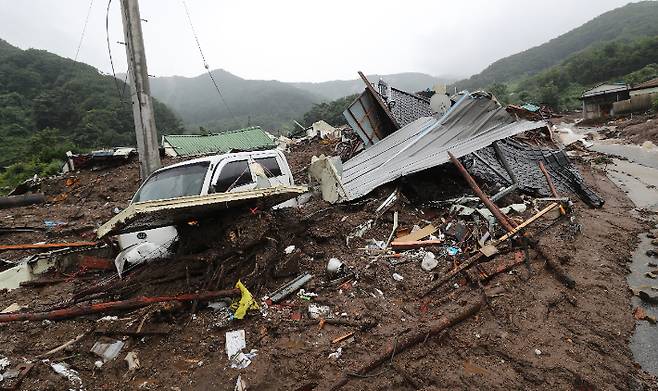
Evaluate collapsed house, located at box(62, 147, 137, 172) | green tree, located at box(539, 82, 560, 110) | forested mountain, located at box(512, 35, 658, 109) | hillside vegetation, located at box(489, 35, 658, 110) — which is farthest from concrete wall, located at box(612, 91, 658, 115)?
collapsed house, located at box(62, 147, 137, 172)

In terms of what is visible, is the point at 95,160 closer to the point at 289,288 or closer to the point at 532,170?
the point at 289,288

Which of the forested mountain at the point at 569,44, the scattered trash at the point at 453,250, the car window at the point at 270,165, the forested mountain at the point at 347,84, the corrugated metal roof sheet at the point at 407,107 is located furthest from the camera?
the forested mountain at the point at 347,84

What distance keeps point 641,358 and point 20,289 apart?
8.26 metres

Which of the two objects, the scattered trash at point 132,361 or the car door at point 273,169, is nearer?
the scattered trash at point 132,361

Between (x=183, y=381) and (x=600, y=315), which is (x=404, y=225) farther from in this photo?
(x=183, y=381)

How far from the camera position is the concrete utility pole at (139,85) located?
22.7 feet

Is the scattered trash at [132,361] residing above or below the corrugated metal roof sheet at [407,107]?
below

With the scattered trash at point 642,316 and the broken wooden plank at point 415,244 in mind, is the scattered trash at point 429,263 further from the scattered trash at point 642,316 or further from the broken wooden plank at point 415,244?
the scattered trash at point 642,316

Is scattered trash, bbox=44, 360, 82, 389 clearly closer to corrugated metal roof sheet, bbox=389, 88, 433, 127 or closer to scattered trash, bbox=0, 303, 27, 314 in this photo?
scattered trash, bbox=0, 303, 27, 314

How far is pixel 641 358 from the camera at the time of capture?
3.67 m

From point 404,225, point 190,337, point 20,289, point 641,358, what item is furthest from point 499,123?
point 20,289

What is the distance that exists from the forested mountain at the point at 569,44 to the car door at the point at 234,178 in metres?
80.6

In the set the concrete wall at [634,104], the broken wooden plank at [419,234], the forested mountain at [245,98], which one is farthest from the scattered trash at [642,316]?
the forested mountain at [245,98]

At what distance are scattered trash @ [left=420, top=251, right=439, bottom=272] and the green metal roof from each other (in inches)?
802
